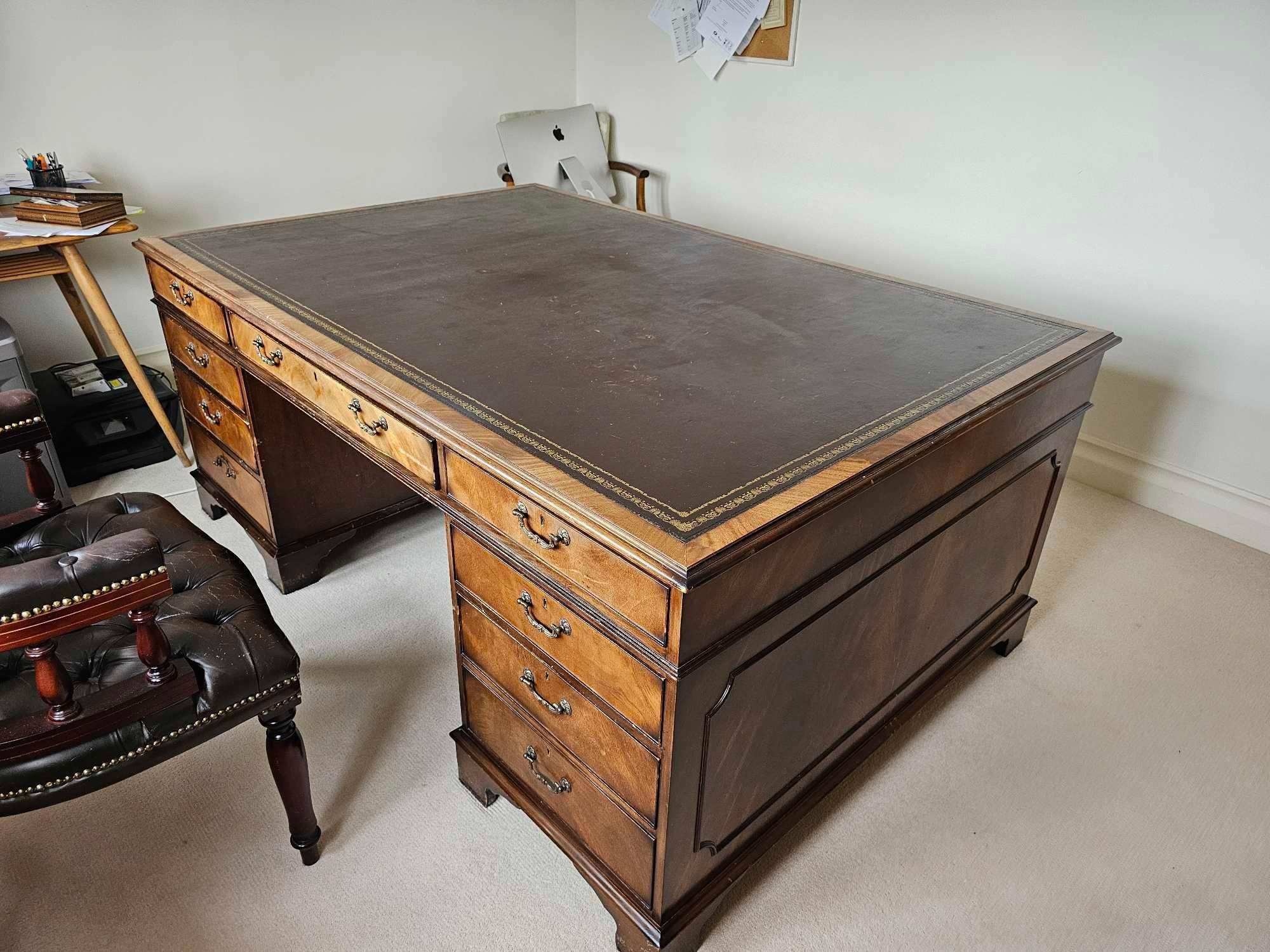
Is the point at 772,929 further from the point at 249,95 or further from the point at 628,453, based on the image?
the point at 249,95

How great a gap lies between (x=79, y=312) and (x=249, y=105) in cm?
93

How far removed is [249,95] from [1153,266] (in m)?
2.95

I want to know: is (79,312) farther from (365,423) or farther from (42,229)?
(365,423)

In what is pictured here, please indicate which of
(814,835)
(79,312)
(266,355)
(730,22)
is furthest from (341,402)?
(730,22)

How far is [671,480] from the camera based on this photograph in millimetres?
1062

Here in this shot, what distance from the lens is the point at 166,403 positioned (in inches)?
105

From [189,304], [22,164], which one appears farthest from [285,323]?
[22,164]

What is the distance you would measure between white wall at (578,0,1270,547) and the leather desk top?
103cm

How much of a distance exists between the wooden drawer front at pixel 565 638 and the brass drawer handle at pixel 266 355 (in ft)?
1.84

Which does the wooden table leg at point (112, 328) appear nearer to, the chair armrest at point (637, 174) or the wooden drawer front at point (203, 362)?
the wooden drawer front at point (203, 362)

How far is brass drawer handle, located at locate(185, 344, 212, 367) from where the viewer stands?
198 centimetres

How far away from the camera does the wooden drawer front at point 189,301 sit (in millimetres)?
1801

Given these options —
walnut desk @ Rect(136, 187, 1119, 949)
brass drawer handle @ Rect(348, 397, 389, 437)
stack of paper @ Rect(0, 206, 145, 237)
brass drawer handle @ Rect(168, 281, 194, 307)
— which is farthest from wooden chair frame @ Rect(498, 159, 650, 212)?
brass drawer handle @ Rect(348, 397, 389, 437)

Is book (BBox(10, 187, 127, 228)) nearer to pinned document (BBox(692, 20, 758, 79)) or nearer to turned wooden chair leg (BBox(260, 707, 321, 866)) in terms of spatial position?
turned wooden chair leg (BBox(260, 707, 321, 866))
